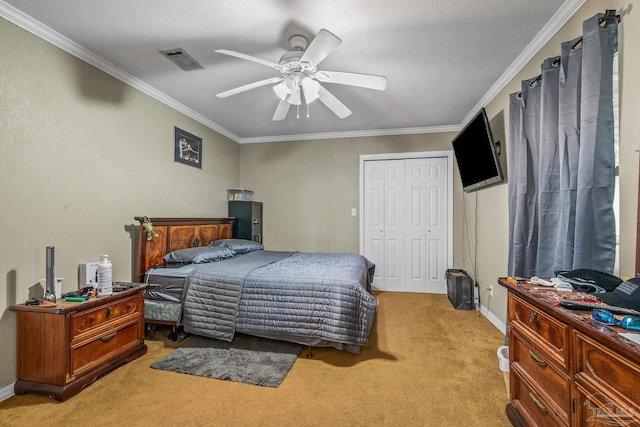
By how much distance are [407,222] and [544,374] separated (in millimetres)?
3320

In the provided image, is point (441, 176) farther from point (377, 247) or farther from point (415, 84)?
point (415, 84)

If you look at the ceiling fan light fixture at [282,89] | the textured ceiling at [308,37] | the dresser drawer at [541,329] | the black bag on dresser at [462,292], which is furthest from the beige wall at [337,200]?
the ceiling fan light fixture at [282,89]

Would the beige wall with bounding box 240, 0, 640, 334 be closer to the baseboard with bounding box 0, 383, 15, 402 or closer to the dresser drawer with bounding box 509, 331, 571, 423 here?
the dresser drawer with bounding box 509, 331, 571, 423

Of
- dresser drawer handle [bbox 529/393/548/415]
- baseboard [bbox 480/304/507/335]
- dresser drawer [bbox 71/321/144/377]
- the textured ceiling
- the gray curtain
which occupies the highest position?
the textured ceiling

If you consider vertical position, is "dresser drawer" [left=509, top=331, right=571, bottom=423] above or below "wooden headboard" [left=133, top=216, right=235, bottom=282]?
below

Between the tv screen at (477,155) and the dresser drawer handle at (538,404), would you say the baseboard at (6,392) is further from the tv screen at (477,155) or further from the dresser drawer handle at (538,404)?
the tv screen at (477,155)

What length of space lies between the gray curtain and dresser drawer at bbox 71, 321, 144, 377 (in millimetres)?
3044

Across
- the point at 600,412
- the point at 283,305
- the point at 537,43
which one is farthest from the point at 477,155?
the point at 600,412

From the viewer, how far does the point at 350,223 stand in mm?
4715

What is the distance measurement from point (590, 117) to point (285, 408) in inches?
92.2

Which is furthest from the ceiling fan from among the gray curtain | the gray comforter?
the gray comforter

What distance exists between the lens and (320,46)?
1.79 meters

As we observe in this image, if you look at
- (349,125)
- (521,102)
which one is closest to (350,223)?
(349,125)

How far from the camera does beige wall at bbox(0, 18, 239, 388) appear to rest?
6.28 ft
